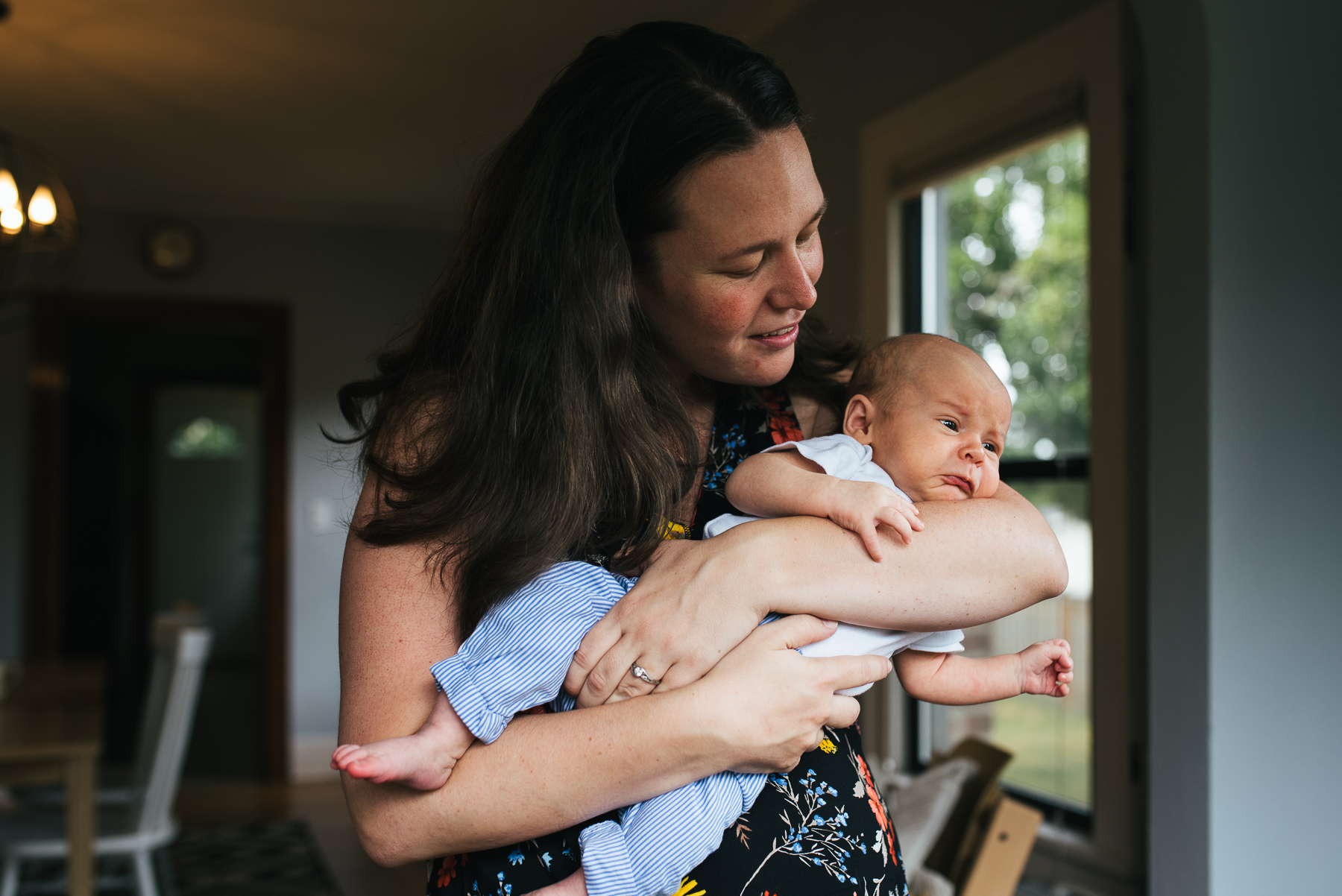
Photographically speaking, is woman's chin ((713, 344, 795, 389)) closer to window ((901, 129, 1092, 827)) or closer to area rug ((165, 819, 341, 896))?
window ((901, 129, 1092, 827))

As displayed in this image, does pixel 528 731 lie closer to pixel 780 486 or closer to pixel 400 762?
pixel 400 762

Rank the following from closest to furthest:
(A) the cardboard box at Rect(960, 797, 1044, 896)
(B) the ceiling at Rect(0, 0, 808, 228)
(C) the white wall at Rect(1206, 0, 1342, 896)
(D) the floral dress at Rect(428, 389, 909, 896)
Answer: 1. (D) the floral dress at Rect(428, 389, 909, 896)
2. (C) the white wall at Rect(1206, 0, 1342, 896)
3. (A) the cardboard box at Rect(960, 797, 1044, 896)
4. (B) the ceiling at Rect(0, 0, 808, 228)

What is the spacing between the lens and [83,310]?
512cm

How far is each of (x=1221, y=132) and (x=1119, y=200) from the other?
266 millimetres

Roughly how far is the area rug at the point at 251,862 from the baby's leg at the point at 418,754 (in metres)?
3.28

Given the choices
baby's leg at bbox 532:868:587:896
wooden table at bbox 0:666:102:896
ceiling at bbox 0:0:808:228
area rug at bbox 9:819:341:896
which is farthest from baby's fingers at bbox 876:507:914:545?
area rug at bbox 9:819:341:896

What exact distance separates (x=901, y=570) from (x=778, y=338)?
25cm

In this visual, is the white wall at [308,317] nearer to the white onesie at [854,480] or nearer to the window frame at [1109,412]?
the window frame at [1109,412]

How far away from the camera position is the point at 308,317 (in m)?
5.51

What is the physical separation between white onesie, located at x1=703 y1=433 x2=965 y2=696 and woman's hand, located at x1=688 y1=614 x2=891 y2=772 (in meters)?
0.03

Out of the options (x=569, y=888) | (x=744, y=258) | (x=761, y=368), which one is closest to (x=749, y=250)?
(x=744, y=258)

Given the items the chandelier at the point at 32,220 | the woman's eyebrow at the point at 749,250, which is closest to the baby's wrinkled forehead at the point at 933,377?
the woman's eyebrow at the point at 749,250

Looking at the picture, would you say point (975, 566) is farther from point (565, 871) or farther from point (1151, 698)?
point (1151, 698)

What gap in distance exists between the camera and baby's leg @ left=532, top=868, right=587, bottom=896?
0.82 m
